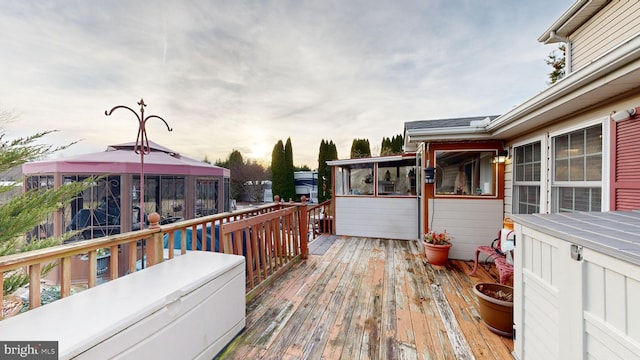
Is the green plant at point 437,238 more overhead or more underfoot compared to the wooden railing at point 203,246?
more underfoot

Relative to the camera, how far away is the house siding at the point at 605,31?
3545mm

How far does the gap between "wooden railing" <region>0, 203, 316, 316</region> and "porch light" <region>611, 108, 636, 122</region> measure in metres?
3.60

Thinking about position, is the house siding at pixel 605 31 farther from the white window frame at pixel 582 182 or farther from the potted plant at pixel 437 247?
the potted plant at pixel 437 247

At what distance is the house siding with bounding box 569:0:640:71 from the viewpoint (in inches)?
140

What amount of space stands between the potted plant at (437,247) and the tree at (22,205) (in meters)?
4.76

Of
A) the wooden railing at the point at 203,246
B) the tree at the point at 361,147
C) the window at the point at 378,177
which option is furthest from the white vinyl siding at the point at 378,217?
the tree at the point at 361,147

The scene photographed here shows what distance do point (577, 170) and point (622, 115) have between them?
2.76 feet

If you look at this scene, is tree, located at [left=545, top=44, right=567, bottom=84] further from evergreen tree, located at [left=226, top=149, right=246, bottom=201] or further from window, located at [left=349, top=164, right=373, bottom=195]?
evergreen tree, located at [left=226, top=149, right=246, bottom=201]

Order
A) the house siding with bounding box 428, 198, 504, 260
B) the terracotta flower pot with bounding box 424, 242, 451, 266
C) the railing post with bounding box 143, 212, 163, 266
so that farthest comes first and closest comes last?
the house siding with bounding box 428, 198, 504, 260 → the terracotta flower pot with bounding box 424, 242, 451, 266 → the railing post with bounding box 143, 212, 163, 266

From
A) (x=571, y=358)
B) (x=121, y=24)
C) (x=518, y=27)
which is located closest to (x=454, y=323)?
(x=571, y=358)

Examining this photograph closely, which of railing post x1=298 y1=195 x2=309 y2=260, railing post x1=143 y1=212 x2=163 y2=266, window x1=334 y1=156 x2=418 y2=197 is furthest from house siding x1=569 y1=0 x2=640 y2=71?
railing post x1=143 y1=212 x2=163 y2=266

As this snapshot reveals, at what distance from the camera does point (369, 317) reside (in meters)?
2.50

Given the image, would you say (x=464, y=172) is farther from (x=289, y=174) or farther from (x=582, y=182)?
(x=289, y=174)

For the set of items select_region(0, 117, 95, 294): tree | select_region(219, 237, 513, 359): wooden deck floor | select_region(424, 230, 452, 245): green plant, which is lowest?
select_region(219, 237, 513, 359): wooden deck floor
